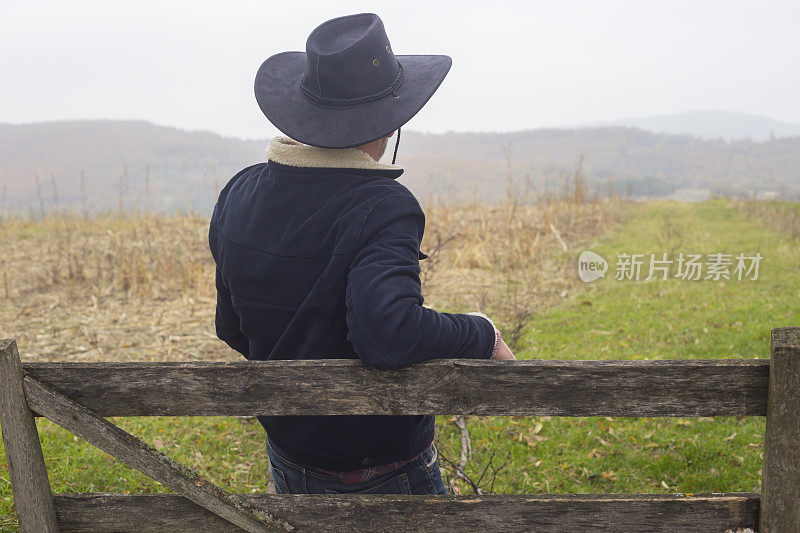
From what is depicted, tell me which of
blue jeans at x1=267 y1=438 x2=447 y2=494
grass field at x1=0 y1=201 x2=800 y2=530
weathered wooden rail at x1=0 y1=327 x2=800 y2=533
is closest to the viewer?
weathered wooden rail at x1=0 y1=327 x2=800 y2=533

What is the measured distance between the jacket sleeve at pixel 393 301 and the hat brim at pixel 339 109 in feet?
0.86

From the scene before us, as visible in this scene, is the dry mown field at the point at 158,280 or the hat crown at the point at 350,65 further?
the dry mown field at the point at 158,280

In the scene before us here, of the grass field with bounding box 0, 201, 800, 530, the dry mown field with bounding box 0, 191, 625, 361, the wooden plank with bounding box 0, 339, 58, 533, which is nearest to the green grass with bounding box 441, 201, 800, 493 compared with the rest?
the grass field with bounding box 0, 201, 800, 530

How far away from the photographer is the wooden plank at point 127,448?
1851 millimetres

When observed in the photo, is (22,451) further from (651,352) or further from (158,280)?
(158,280)

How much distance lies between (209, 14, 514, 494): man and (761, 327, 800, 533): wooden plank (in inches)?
31.4

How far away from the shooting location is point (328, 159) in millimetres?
1883

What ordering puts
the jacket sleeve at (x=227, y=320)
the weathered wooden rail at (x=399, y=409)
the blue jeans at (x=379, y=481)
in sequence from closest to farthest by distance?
the weathered wooden rail at (x=399, y=409)
the blue jeans at (x=379, y=481)
the jacket sleeve at (x=227, y=320)

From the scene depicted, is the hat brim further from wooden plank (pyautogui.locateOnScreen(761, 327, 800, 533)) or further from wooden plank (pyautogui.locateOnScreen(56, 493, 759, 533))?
wooden plank (pyautogui.locateOnScreen(761, 327, 800, 533))

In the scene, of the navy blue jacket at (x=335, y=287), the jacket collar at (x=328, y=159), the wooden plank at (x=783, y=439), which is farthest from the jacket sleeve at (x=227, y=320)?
the wooden plank at (x=783, y=439)

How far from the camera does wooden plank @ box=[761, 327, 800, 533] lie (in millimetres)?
1712

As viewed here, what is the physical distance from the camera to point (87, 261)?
35.3 feet

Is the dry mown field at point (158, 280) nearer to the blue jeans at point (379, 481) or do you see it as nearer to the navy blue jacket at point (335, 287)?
the blue jeans at point (379, 481)

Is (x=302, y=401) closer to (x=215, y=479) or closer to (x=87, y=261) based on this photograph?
(x=215, y=479)
